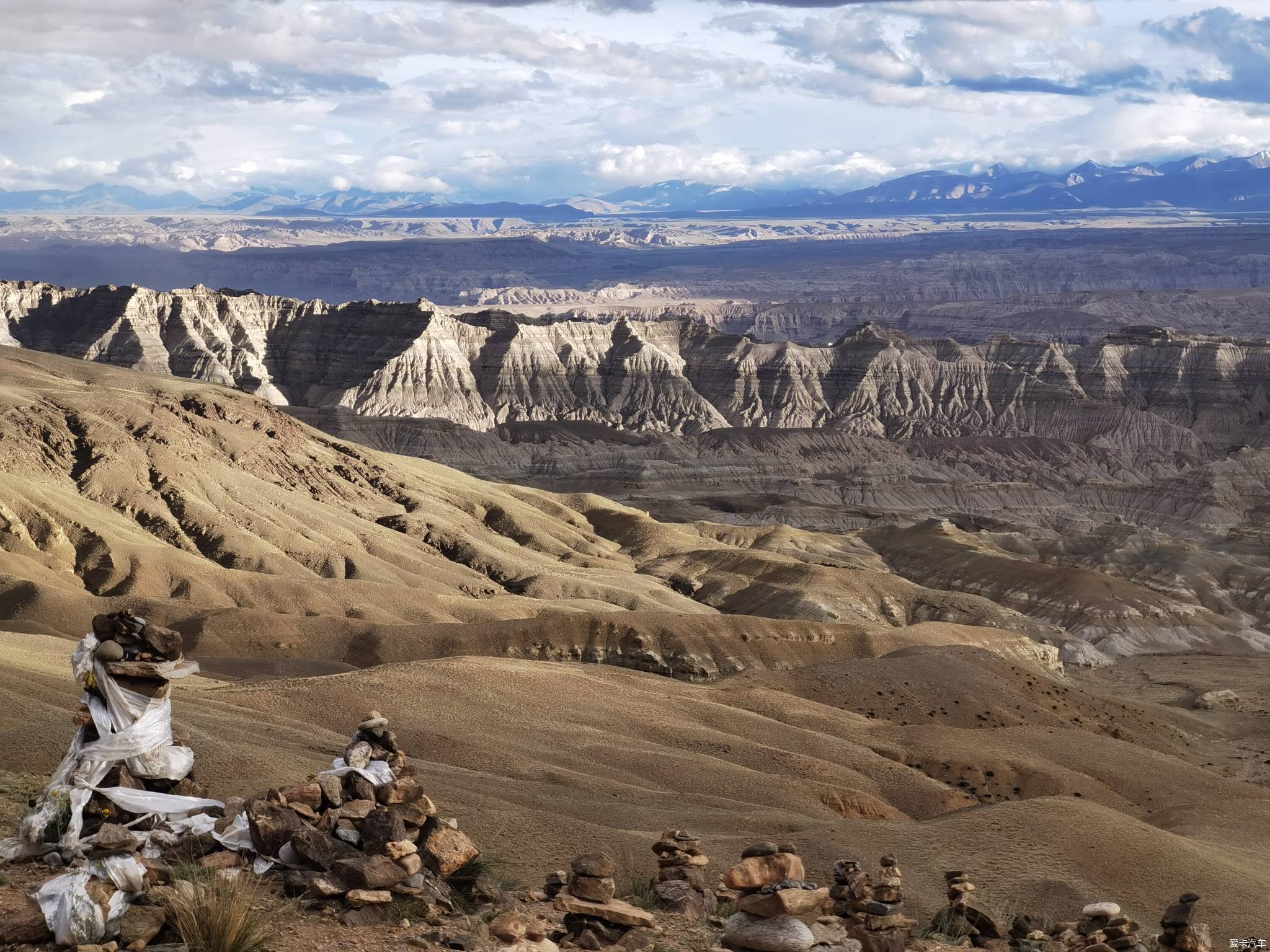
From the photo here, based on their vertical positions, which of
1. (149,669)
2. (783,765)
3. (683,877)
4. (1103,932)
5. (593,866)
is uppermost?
(149,669)

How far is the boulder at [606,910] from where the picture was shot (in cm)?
1564

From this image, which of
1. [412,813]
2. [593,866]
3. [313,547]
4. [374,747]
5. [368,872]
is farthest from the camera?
[313,547]

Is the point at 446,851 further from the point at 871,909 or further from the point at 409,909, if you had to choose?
the point at 871,909

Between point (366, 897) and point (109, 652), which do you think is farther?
point (109, 652)

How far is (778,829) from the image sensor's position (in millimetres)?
25047

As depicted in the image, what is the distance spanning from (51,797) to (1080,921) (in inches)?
513

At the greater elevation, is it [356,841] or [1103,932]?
[356,841]

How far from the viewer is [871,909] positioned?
1738cm

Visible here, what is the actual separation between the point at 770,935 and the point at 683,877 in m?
3.59

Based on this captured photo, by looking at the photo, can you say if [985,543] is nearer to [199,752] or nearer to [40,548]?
[40,548]

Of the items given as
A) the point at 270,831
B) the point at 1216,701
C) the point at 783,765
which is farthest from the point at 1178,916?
the point at 1216,701

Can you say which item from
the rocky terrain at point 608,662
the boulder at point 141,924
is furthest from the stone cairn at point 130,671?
the boulder at point 141,924

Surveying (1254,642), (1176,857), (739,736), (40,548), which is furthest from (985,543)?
(1176,857)

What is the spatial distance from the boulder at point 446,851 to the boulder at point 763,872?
2.98 m
